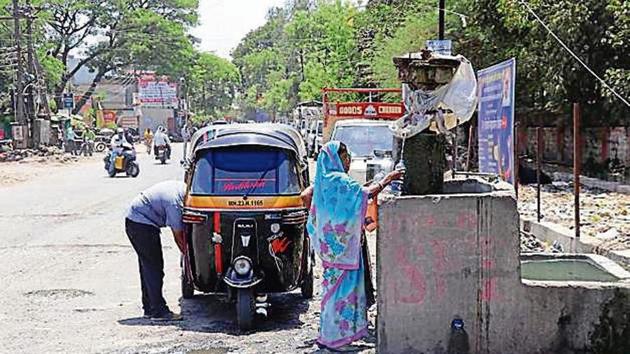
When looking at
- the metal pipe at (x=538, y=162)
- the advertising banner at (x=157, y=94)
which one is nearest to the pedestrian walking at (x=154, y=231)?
the metal pipe at (x=538, y=162)

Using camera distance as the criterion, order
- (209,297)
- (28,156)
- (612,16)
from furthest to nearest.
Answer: (28,156)
(612,16)
(209,297)

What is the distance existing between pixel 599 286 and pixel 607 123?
15671 millimetres

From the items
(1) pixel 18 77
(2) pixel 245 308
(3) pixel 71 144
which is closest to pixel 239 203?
(2) pixel 245 308

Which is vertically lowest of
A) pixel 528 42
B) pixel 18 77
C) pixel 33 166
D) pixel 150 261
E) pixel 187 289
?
pixel 187 289

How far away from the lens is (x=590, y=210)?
46.9 feet

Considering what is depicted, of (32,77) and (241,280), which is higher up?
(32,77)

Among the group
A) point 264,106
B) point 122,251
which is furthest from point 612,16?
point 264,106

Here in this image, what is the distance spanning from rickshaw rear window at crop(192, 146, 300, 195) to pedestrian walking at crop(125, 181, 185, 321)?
28 centimetres

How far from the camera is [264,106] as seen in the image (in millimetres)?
A: 116250

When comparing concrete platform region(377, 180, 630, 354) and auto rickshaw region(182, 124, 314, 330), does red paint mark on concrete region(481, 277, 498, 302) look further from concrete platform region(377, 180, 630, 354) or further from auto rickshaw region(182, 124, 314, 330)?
auto rickshaw region(182, 124, 314, 330)

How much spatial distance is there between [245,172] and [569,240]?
4.75 m

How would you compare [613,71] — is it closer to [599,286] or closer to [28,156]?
[599,286]

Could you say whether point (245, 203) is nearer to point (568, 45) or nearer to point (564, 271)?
point (564, 271)

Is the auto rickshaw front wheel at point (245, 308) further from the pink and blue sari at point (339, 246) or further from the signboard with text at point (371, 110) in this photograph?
the signboard with text at point (371, 110)
